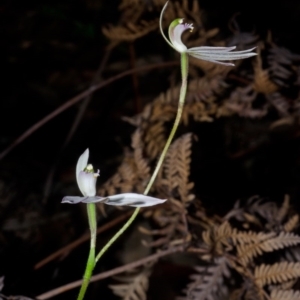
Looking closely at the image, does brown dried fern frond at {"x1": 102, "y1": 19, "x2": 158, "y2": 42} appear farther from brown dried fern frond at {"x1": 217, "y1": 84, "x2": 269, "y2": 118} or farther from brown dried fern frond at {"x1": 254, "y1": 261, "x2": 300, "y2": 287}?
brown dried fern frond at {"x1": 254, "y1": 261, "x2": 300, "y2": 287}

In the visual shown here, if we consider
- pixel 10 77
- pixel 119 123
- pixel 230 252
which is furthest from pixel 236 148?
pixel 10 77

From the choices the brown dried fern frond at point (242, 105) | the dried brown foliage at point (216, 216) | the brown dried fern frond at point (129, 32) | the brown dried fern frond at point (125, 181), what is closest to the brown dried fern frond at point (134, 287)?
the dried brown foliage at point (216, 216)

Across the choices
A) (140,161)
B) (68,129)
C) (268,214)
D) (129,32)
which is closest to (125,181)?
(140,161)

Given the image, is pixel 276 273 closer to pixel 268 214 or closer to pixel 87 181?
pixel 268 214

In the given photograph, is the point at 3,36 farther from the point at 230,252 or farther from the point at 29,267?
the point at 230,252

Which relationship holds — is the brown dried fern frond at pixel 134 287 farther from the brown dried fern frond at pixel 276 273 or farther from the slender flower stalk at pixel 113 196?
the slender flower stalk at pixel 113 196
